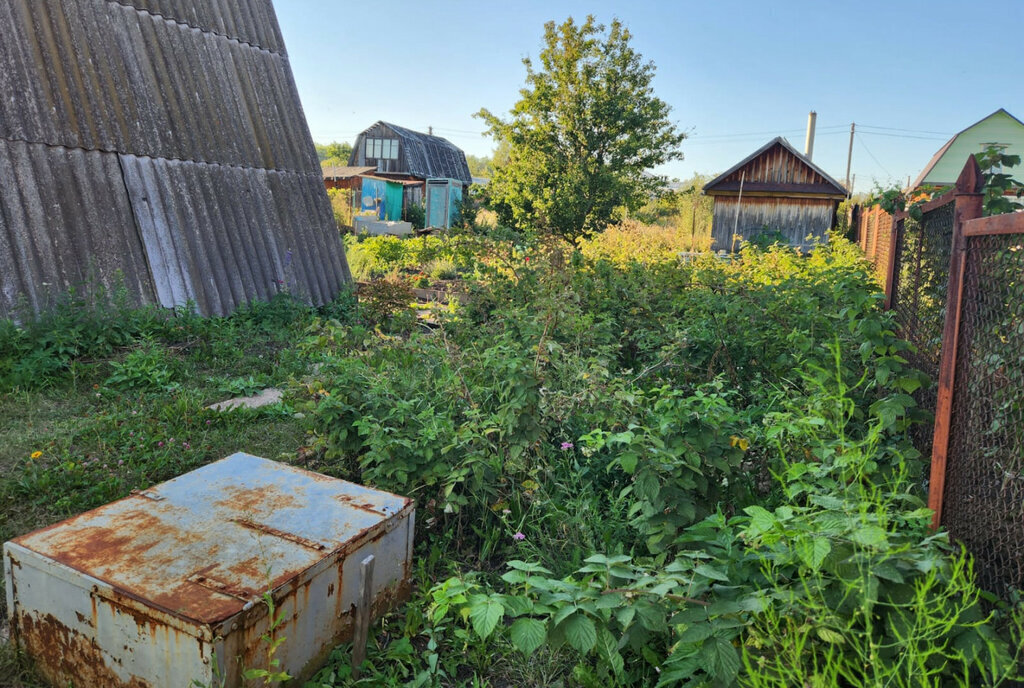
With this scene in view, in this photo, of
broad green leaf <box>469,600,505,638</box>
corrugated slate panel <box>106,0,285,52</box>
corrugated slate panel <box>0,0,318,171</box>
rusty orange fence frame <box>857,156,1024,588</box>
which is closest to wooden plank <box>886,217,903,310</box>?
rusty orange fence frame <box>857,156,1024,588</box>

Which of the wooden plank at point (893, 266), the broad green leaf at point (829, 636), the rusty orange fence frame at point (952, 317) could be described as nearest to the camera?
the broad green leaf at point (829, 636)

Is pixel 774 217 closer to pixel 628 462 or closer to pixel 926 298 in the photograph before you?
pixel 926 298

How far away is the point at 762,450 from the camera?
10.8ft

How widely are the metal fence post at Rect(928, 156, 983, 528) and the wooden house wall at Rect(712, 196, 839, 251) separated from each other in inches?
866

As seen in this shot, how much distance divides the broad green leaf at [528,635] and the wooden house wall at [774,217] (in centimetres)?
2335

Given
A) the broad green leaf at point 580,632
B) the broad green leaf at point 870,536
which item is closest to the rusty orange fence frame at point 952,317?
the broad green leaf at point 870,536

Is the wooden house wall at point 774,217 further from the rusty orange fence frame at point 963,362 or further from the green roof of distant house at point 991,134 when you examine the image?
the rusty orange fence frame at point 963,362

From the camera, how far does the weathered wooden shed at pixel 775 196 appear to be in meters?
23.6

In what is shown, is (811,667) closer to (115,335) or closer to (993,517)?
(993,517)

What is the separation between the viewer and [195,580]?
217 cm

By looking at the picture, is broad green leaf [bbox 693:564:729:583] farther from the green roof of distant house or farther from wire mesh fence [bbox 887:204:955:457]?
the green roof of distant house

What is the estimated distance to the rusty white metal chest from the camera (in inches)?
80.7

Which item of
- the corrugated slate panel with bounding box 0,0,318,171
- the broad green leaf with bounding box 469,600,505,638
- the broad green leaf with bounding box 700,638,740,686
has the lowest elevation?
the broad green leaf with bounding box 700,638,740,686

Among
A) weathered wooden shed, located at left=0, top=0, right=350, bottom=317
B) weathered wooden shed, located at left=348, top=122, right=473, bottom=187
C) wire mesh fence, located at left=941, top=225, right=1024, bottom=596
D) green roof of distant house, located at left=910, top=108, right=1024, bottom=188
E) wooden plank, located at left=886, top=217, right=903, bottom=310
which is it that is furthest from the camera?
weathered wooden shed, located at left=348, top=122, right=473, bottom=187
